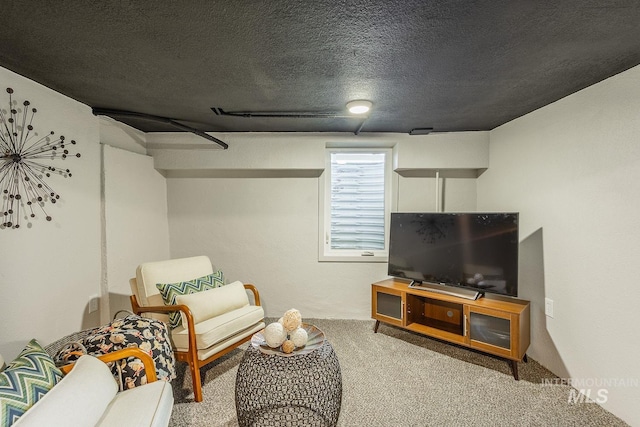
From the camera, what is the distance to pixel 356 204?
3.62m

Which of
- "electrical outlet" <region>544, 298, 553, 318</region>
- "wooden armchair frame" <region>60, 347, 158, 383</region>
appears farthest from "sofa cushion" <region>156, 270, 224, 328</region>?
"electrical outlet" <region>544, 298, 553, 318</region>

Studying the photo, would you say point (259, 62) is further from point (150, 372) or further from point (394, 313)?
point (394, 313)

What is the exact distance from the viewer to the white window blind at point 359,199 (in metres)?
3.61

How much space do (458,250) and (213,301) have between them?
2.31 m

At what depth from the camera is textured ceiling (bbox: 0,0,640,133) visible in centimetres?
127

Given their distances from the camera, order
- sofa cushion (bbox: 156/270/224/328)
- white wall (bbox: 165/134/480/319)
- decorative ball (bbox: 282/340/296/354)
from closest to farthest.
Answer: decorative ball (bbox: 282/340/296/354) < sofa cushion (bbox: 156/270/224/328) < white wall (bbox: 165/134/480/319)

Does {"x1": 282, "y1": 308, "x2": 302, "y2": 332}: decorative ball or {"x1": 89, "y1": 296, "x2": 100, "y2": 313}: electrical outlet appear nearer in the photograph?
{"x1": 282, "y1": 308, "x2": 302, "y2": 332}: decorative ball

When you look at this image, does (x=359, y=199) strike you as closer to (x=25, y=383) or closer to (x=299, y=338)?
(x=299, y=338)

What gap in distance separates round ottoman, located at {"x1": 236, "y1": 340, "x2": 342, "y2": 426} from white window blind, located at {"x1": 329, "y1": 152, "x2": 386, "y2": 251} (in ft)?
6.53

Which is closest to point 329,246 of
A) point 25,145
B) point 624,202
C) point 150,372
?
point 150,372

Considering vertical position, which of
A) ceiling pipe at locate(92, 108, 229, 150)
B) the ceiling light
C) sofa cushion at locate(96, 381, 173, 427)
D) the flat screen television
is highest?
the ceiling light

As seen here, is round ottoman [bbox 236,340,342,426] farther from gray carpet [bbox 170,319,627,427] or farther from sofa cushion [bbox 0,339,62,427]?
sofa cushion [bbox 0,339,62,427]

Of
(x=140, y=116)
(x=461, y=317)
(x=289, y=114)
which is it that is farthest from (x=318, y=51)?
(x=461, y=317)

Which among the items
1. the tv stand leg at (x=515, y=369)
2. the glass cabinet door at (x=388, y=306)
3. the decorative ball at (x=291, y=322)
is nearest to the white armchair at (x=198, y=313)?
the decorative ball at (x=291, y=322)
